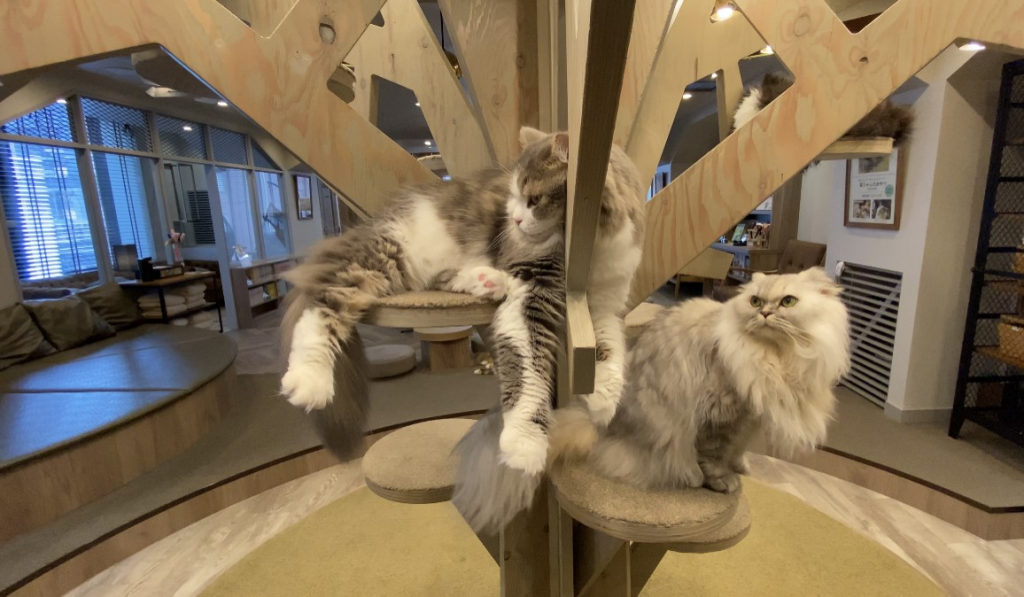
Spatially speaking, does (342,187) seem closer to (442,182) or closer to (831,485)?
(442,182)

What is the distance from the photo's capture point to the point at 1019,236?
2.38 meters

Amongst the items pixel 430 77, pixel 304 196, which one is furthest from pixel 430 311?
pixel 304 196

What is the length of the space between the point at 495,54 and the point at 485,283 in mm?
637

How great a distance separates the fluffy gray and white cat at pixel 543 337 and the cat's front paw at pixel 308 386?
316mm

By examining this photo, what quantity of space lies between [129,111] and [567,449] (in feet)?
19.0

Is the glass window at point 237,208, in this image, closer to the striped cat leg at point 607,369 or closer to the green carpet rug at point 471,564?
the green carpet rug at point 471,564

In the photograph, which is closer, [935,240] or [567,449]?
[567,449]

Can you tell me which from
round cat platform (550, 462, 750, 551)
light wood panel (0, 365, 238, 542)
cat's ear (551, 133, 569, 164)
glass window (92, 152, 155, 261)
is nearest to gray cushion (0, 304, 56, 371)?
light wood panel (0, 365, 238, 542)

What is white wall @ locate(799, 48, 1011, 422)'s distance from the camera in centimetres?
241

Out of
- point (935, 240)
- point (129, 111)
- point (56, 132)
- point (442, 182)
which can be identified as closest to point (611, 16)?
point (442, 182)

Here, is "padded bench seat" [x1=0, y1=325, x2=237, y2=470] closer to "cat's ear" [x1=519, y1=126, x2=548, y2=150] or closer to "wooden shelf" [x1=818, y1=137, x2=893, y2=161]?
"cat's ear" [x1=519, y1=126, x2=548, y2=150]

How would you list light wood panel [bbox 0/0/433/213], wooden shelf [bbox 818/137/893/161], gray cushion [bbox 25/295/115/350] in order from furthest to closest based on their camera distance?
gray cushion [bbox 25/295/115/350], wooden shelf [bbox 818/137/893/161], light wood panel [bbox 0/0/433/213]

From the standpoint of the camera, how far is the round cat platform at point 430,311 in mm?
910

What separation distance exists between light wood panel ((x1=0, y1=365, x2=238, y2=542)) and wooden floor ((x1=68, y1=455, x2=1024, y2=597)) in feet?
1.26
